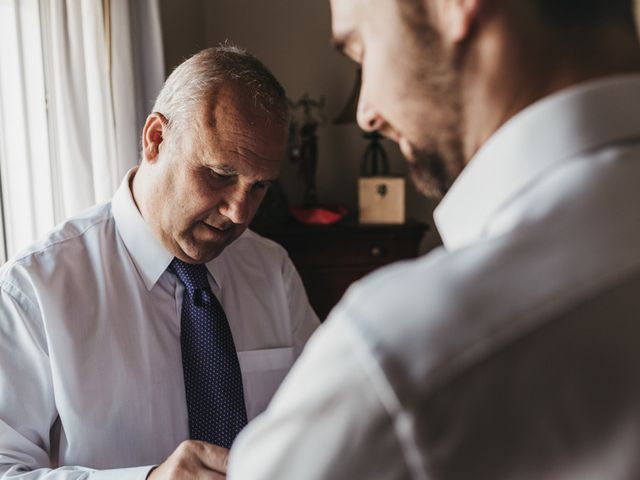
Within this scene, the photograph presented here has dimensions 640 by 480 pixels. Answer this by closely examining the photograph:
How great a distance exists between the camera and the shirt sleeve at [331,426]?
41 centimetres

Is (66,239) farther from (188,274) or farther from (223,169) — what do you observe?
(223,169)

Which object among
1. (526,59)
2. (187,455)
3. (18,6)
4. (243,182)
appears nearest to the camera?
(526,59)

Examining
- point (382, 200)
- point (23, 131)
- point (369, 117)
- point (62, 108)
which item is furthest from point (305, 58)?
point (369, 117)

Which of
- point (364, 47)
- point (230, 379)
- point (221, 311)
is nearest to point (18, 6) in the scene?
point (221, 311)

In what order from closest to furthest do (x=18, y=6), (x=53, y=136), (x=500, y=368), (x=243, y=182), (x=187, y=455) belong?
(x=500, y=368)
(x=187, y=455)
(x=243, y=182)
(x=18, y=6)
(x=53, y=136)

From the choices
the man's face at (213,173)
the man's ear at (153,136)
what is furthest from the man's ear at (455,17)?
the man's ear at (153,136)

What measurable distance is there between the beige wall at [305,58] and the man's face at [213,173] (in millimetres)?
2092

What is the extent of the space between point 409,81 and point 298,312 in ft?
4.33

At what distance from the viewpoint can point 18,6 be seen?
185 centimetres

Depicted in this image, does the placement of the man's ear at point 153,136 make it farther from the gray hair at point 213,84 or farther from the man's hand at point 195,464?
the man's hand at point 195,464

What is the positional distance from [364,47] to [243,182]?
98cm

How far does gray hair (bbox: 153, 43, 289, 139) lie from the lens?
154cm

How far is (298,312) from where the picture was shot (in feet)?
6.07

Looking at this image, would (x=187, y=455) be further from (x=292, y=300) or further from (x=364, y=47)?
(x=364, y=47)
